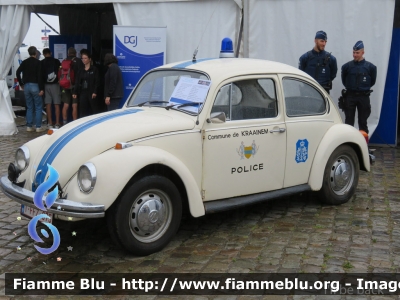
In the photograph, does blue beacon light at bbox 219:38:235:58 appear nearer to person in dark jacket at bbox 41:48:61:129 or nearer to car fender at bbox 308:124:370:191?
car fender at bbox 308:124:370:191

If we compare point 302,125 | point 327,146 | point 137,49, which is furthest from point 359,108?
point 137,49

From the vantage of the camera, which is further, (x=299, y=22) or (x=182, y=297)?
(x=299, y=22)

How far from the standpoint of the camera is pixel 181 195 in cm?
557

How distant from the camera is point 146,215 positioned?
516cm

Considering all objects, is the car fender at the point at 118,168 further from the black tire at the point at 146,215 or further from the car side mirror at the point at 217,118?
the car side mirror at the point at 217,118

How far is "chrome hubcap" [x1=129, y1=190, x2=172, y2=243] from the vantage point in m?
5.13

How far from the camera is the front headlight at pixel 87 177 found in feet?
16.0

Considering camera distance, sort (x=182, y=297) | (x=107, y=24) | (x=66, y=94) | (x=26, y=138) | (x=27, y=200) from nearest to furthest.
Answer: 1. (x=182, y=297)
2. (x=27, y=200)
3. (x=26, y=138)
4. (x=66, y=94)
5. (x=107, y=24)

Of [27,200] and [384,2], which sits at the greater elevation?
[384,2]

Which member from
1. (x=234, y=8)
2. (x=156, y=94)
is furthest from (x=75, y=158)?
(x=234, y=8)

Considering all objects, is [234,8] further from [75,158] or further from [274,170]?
[75,158]

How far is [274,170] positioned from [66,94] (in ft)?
25.7

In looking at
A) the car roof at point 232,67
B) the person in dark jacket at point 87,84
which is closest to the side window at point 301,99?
the car roof at point 232,67

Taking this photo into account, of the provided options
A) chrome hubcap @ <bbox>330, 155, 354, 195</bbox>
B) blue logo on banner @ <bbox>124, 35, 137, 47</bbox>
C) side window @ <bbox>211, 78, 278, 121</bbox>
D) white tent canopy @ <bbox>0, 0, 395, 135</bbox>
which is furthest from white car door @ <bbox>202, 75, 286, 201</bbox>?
blue logo on banner @ <bbox>124, 35, 137, 47</bbox>
